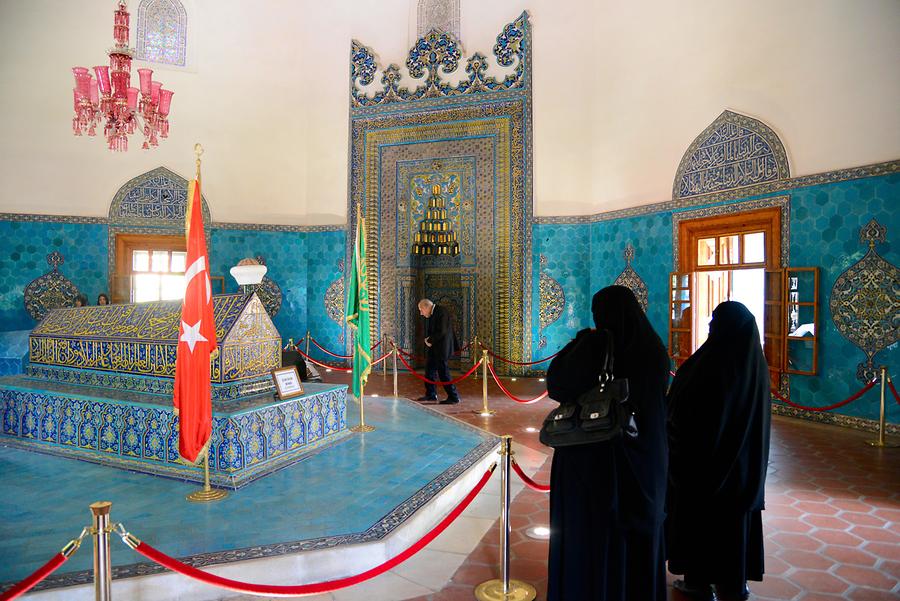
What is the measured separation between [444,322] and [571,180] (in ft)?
11.8

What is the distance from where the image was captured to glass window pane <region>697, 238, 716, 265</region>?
7652 millimetres

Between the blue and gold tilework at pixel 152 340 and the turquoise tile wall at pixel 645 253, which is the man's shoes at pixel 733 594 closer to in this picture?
the blue and gold tilework at pixel 152 340

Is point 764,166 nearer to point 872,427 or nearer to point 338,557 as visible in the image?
point 872,427

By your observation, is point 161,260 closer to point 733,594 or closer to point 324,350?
point 324,350

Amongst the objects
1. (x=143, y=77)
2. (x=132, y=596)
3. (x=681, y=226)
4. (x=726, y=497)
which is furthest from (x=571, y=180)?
(x=132, y=596)

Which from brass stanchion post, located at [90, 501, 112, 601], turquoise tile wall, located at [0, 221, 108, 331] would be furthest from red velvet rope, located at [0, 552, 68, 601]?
turquoise tile wall, located at [0, 221, 108, 331]

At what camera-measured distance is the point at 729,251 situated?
7.39 m

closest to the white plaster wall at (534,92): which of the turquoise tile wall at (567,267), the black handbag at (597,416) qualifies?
the turquoise tile wall at (567,267)

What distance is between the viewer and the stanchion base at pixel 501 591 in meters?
2.64

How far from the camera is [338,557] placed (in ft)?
9.49

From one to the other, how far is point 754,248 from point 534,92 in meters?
4.41

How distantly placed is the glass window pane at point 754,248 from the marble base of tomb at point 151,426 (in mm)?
5325

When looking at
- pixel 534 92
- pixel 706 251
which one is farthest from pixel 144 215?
pixel 706 251

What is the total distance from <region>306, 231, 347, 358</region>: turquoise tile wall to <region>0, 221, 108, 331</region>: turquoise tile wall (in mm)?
3417
